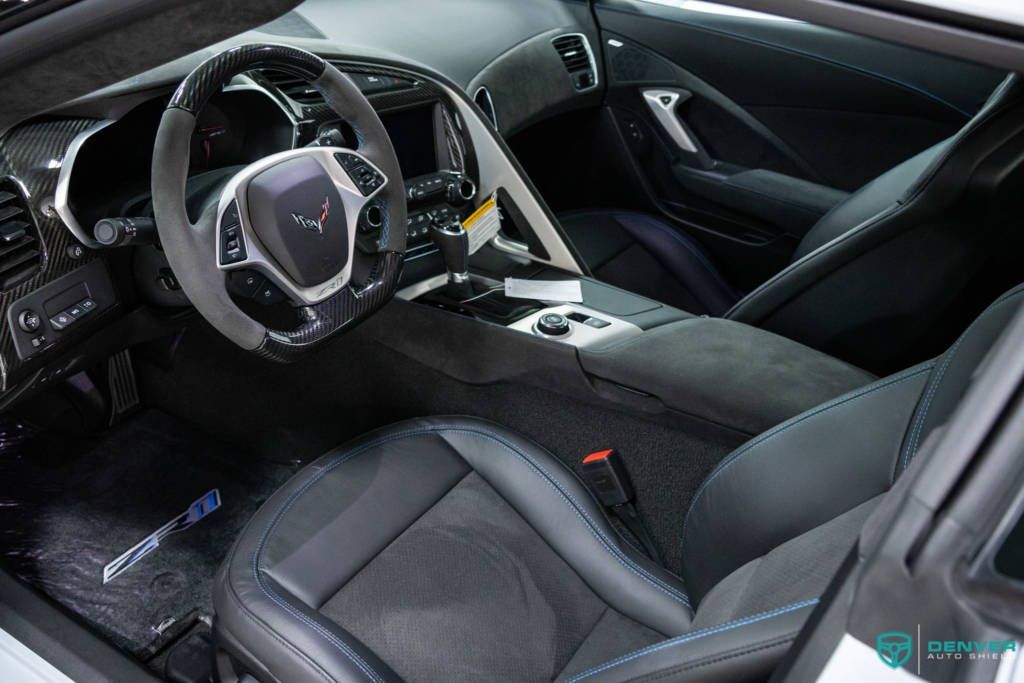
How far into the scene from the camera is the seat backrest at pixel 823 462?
2.73ft

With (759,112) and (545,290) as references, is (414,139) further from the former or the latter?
(759,112)

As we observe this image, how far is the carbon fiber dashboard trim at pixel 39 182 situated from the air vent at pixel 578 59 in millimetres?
1555

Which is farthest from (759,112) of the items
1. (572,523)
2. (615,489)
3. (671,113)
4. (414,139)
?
(572,523)

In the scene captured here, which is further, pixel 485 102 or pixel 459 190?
pixel 485 102

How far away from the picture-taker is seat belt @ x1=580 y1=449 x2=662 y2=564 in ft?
4.66

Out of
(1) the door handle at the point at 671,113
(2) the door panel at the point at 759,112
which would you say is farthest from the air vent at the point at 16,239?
(1) the door handle at the point at 671,113

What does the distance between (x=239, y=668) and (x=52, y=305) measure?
1.89 ft

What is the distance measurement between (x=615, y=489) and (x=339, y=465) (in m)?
0.43

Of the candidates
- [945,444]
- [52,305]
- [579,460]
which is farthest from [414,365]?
[945,444]

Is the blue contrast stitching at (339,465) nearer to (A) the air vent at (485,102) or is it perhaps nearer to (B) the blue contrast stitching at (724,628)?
(B) the blue contrast stitching at (724,628)

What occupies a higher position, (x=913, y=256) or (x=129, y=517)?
(x=913, y=256)

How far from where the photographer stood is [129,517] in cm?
186

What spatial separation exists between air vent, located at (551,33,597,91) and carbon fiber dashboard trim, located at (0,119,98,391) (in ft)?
5.10

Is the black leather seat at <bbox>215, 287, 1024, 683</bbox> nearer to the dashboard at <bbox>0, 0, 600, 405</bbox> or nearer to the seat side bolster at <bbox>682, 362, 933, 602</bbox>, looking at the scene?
the seat side bolster at <bbox>682, 362, 933, 602</bbox>
